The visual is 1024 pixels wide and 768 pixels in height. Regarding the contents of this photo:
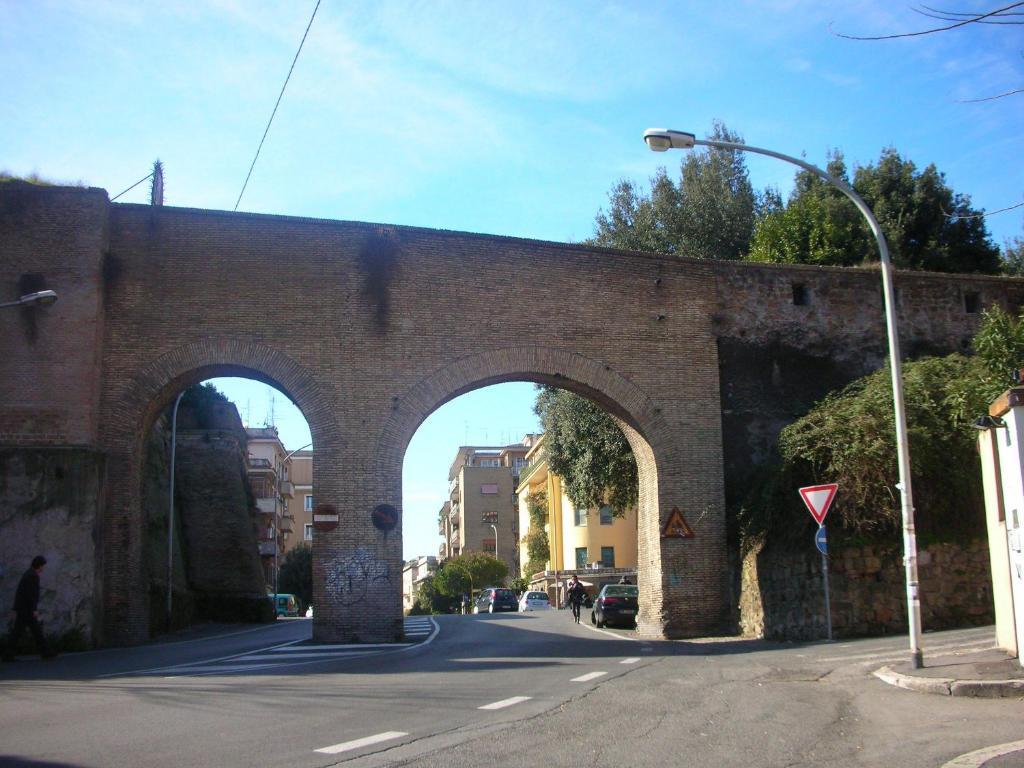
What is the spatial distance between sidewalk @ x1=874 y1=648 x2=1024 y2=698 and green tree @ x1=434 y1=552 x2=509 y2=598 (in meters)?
65.6

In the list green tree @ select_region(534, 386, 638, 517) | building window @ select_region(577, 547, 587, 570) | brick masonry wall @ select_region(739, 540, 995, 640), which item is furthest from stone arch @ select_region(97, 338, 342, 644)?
building window @ select_region(577, 547, 587, 570)

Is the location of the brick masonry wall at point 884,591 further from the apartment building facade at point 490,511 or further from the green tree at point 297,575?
the apartment building facade at point 490,511

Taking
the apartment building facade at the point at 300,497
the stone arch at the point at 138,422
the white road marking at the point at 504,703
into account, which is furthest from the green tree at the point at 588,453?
the apartment building facade at the point at 300,497

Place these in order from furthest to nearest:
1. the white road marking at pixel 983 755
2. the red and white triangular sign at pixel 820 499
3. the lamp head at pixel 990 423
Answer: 1. the red and white triangular sign at pixel 820 499
2. the lamp head at pixel 990 423
3. the white road marking at pixel 983 755

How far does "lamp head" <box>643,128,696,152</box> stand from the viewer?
1206 centimetres

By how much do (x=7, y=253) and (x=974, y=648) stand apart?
1691cm

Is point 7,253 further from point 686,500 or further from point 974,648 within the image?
point 974,648

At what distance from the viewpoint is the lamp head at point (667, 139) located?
12062 mm

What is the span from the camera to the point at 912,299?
2306 centimetres

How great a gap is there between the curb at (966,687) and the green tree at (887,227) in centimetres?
2405

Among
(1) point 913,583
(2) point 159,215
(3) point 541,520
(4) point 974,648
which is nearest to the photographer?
(1) point 913,583

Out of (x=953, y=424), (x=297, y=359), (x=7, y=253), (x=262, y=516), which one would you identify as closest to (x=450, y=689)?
(x=297, y=359)

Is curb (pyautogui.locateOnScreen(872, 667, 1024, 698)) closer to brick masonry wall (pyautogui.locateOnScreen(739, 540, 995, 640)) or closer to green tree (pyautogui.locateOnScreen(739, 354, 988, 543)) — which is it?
brick masonry wall (pyautogui.locateOnScreen(739, 540, 995, 640))

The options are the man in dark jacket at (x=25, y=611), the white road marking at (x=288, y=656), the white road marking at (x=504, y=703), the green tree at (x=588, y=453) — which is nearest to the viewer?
the white road marking at (x=504, y=703)
